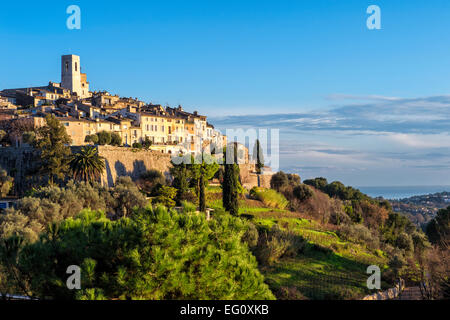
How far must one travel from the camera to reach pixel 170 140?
60.5 metres

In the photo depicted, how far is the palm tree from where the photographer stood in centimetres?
3222

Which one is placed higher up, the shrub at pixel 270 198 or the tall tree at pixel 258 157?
the tall tree at pixel 258 157

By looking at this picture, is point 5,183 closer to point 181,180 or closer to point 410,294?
point 181,180

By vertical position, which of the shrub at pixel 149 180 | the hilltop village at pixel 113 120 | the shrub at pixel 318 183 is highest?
the hilltop village at pixel 113 120

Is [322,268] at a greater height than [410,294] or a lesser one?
greater

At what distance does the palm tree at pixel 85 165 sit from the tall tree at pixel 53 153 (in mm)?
785

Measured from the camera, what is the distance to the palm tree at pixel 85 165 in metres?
32.2

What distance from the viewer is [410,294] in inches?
824

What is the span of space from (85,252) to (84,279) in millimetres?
1133

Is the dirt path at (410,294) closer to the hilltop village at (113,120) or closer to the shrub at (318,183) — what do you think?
the hilltop village at (113,120)

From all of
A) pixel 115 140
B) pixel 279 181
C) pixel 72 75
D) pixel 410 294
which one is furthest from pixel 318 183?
pixel 72 75

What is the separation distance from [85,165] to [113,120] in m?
23.3

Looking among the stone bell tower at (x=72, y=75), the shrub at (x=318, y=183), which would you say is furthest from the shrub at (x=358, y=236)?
the stone bell tower at (x=72, y=75)
